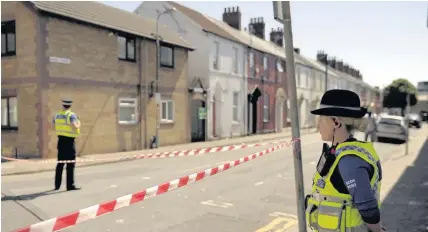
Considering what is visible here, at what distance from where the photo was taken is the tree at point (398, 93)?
2921 inches

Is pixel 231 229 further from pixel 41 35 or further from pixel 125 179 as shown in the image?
pixel 41 35

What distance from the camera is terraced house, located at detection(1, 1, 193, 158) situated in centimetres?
1399

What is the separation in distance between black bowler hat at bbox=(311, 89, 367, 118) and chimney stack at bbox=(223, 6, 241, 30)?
30.1 m

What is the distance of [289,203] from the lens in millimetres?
7152

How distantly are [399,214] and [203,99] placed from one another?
57.8 feet

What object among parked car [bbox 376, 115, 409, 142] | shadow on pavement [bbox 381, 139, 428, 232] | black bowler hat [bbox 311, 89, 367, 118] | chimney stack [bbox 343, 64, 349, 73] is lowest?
shadow on pavement [bbox 381, 139, 428, 232]

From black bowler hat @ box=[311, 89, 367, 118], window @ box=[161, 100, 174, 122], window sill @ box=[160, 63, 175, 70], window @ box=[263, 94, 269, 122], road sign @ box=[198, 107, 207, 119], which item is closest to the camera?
black bowler hat @ box=[311, 89, 367, 118]

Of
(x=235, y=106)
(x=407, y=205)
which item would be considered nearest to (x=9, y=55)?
(x=407, y=205)

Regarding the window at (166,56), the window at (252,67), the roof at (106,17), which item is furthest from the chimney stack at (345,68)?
the window at (166,56)

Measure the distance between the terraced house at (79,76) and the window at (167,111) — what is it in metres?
0.55

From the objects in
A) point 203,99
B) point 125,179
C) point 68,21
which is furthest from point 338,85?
point 125,179

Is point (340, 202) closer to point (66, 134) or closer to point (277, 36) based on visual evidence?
point (66, 134)

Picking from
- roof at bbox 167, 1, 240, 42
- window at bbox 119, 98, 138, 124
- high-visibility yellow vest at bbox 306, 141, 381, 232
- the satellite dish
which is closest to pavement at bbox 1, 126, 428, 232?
high-visibility yellow vest at bbox 306, 141, 381, 232

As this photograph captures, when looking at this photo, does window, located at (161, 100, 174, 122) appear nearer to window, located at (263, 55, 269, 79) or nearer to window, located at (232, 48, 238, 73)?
window, located at (232, 48, 238, 73)
